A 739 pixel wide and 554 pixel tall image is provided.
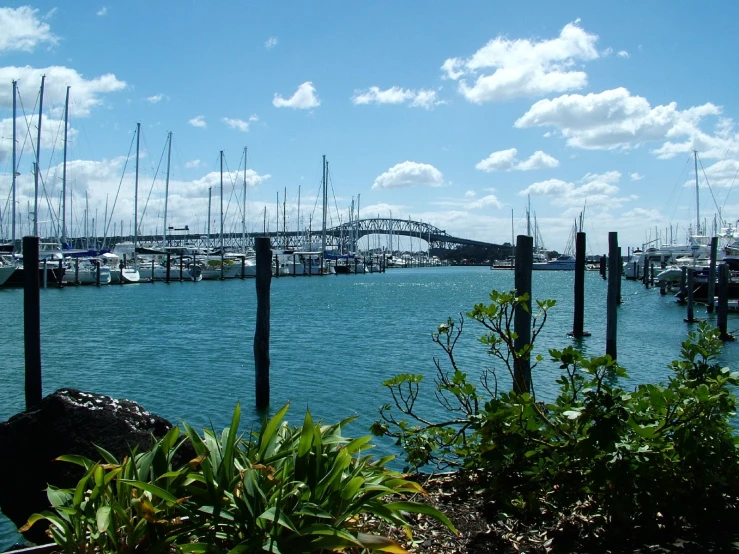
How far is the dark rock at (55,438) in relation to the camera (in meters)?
5.67

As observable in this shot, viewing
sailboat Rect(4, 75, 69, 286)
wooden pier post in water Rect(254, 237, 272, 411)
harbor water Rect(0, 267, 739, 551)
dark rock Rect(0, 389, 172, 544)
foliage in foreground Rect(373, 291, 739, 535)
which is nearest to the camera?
foliage in foreground Rect(373, 291, 739, 535)

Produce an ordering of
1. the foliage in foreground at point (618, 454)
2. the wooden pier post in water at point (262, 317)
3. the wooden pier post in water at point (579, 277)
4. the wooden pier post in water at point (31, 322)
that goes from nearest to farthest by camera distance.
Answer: the foliage in foreground at point (618, 454)
the wooden pier post in water at point (31, 322)
the wooden pier post in water at point (262, 317)
the wooden pier post in water at point (579, 277)

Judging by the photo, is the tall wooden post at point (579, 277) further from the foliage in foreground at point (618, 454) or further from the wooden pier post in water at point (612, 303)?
the foliage in foreground at point (618, 454)

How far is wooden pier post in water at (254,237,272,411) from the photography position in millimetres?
11875

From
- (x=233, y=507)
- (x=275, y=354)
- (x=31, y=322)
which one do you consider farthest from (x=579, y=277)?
(x=233, y=507)

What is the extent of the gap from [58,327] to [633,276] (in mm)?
80083

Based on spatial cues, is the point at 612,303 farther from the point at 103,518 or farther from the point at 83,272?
the point at 83,272

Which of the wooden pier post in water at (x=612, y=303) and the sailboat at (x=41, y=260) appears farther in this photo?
the sailboat at (x=41, y=260)

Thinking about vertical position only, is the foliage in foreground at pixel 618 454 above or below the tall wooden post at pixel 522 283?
below

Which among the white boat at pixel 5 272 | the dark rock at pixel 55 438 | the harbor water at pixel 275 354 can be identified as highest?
the white boat at pixel 5 272

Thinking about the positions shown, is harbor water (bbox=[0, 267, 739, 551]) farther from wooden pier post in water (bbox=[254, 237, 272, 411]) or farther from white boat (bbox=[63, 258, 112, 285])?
white boat (bbox=[63, 258, 112, 285])

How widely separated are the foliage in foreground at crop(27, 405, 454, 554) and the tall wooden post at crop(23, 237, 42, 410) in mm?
7394

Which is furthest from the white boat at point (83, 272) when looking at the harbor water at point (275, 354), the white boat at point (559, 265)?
the white boat at point (559, 265)

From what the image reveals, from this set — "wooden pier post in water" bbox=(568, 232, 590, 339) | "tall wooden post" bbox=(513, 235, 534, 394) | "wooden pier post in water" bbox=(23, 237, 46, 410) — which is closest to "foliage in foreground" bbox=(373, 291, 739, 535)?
"tall wooden post" bbox=(513, 235, 534, 394)
